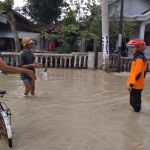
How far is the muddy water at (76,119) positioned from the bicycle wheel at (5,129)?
4.0 inches

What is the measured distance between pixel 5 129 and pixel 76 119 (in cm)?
173

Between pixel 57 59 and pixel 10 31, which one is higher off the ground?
pixel 10 31

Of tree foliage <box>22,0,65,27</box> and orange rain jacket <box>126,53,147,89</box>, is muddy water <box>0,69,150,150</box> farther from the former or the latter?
tree foliage <box>22,0,65,27</box>

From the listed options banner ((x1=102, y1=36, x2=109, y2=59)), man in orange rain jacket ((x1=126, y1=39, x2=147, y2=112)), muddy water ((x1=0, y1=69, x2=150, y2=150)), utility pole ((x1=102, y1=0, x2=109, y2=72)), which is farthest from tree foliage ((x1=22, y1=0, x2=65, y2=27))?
man in orange rain jacket ((x1=126, y1=39, x2=147, y2=112))

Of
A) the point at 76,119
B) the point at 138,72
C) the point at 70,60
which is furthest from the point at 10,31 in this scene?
the point at 138,72

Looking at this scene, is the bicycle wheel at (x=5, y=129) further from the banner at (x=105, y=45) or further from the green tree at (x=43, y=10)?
the green tree at (x=43, y=10)

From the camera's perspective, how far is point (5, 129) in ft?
11.8

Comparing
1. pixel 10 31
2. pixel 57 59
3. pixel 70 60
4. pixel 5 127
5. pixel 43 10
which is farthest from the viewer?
pixel 10 31

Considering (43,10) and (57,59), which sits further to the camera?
(43,10)

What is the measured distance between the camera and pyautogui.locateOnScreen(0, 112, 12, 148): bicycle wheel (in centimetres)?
346

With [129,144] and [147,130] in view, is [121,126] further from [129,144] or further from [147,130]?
[129,144]

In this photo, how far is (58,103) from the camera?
6.12m

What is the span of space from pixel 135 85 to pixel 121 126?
98 cm

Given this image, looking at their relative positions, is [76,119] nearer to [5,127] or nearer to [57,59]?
[5,127]
